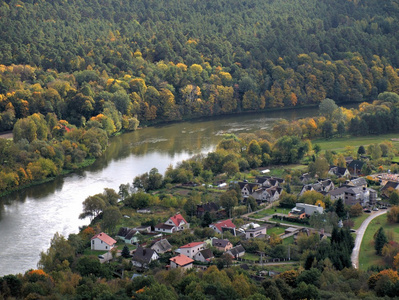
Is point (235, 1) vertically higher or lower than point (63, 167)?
higher

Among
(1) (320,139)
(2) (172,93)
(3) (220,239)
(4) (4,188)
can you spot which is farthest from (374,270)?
(2) (172,93)

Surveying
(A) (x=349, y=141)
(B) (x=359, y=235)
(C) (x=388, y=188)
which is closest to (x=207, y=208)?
(B) (x=359, y=235)

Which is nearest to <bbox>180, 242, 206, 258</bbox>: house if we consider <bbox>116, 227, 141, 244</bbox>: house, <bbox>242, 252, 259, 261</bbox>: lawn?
<bbox>242, 252, 259, 261</bbox>: lawn

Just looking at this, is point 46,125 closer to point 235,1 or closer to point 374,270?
point 374,270

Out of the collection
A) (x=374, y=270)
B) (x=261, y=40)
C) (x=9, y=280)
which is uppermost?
(x=261, y=40)

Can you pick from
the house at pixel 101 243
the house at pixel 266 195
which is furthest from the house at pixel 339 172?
the house at pixel 101 243

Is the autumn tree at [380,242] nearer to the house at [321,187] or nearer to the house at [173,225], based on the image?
the house at [321,187]

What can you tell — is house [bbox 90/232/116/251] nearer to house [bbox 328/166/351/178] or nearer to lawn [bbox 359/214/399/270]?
lawn [bbox 359/214/399/270]
